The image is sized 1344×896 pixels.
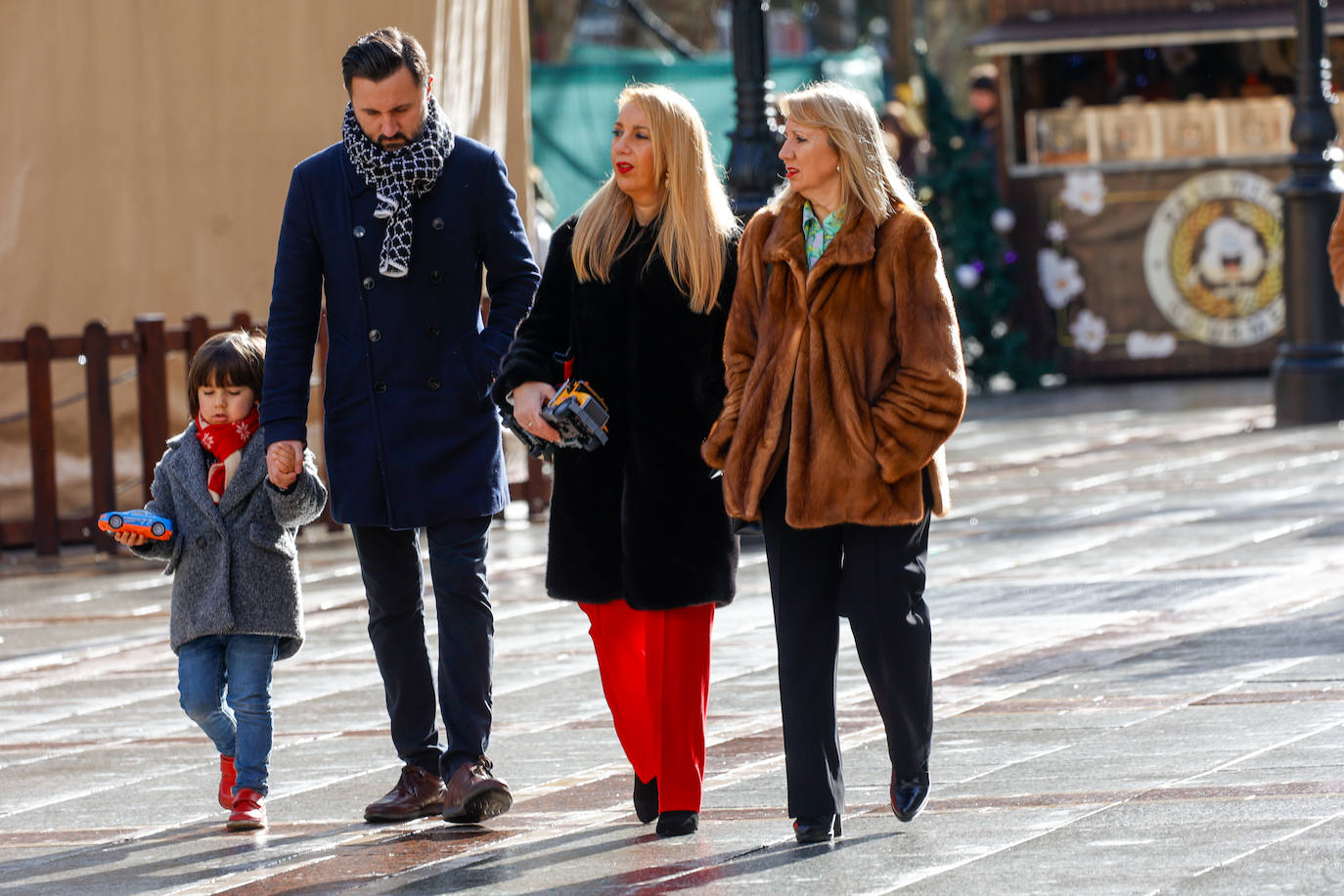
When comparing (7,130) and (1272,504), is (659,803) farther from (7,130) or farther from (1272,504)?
(7,130)

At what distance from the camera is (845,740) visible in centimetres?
649

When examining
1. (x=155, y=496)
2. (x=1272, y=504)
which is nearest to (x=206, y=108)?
(x=1272, y=504)

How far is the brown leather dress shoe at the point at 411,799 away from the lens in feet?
18.8

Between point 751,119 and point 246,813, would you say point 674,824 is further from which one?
point 751,119

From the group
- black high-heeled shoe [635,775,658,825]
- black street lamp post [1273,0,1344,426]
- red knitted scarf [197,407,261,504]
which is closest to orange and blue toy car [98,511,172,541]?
red knitted scarf [197,407,261,504]

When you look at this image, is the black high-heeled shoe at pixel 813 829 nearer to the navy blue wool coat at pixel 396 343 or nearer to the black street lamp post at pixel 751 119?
the navy blue wool coat at pixel 396 343

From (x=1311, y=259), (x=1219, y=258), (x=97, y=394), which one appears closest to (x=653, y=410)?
(x=97, y=394)

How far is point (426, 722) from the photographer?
586cm

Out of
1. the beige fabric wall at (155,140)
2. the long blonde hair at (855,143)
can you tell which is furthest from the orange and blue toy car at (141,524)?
the beige fabric wall at (155,140)

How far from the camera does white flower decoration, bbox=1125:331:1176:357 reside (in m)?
19.4

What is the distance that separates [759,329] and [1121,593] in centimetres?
399

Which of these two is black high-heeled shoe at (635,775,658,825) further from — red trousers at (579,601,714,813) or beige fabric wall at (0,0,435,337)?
beige fabric wall at (0,0,435,337)

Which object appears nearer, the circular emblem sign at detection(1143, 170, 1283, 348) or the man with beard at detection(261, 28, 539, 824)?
the man with beard at detection(261, 28, 539, 824)

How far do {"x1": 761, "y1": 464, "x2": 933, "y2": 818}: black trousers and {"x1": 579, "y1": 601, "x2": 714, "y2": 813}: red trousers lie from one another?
0.25 metres
